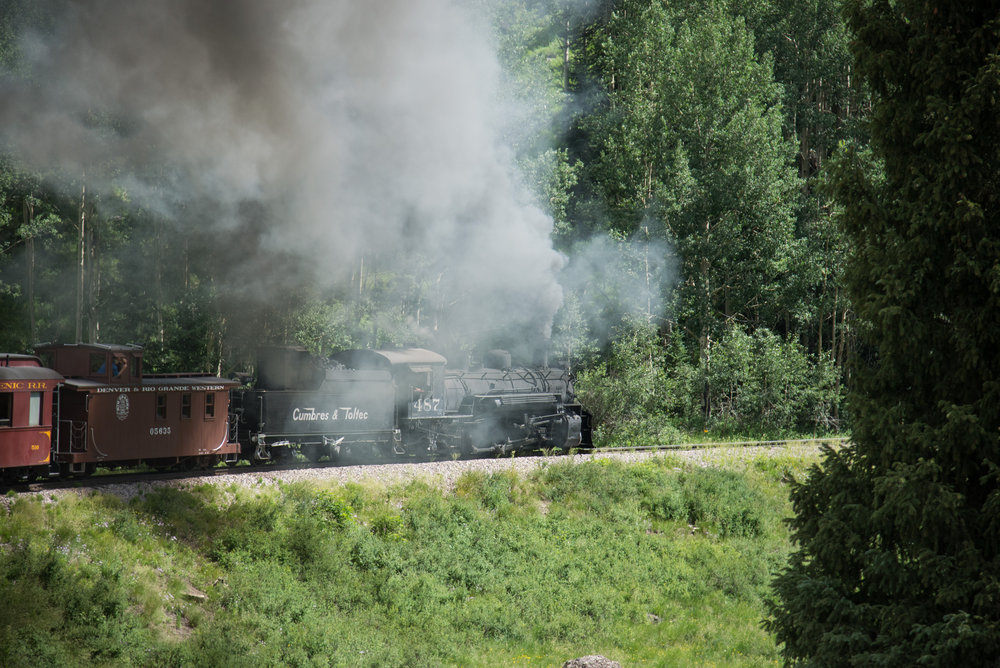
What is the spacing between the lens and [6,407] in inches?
481

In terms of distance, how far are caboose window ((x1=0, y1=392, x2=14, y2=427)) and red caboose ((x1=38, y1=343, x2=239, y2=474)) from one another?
1.04 metres

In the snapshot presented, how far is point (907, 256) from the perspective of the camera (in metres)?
6.93

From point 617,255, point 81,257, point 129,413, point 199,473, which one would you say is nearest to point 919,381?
point 199,473

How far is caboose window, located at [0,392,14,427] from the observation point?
39.9 ft

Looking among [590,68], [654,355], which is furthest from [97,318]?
[590,68]

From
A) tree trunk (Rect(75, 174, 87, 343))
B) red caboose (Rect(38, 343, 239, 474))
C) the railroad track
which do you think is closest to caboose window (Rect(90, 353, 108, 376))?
red caboose (Rect(38, 343, 239, 474))

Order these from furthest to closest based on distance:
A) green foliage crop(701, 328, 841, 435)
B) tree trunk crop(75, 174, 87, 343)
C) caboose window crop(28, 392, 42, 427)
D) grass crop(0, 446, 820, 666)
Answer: tree trunk crop(75, 174, 87, 343)
green foliage crop(701, 328, 841, 435)
caboose window crop(28, 392, 42, 427)
grass crop(0, 446, 820, 666)

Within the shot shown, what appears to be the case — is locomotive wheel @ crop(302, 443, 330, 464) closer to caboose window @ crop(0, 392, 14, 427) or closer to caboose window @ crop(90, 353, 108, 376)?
caboose window @ crop(90, 353, 108, 376)

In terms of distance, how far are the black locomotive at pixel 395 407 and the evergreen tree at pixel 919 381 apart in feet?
35.7

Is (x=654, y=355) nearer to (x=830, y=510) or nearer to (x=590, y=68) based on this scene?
(x=590, y=68)

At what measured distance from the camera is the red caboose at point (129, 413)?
13.3m

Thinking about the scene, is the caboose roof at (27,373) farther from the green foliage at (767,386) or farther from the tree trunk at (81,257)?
the green foliage at (767,386)

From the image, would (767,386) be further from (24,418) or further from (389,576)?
(24,418)

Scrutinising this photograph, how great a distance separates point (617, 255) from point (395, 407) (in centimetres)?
1541
